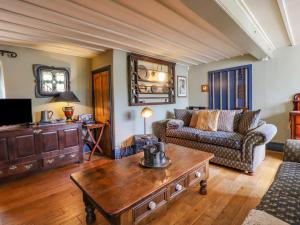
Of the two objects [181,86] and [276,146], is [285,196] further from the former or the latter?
[181,86]

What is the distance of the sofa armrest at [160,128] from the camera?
374cm

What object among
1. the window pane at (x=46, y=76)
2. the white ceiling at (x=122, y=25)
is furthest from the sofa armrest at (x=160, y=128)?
the window pane at (x=46, y=76)

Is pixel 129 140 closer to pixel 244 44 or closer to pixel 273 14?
pixel 244 44

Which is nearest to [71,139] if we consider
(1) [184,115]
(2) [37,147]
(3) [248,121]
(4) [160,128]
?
(2) [37,147]

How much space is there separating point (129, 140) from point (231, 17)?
272cm

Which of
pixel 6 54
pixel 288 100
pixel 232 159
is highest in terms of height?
pixel 6 54

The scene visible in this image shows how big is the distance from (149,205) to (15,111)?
2.64 metres

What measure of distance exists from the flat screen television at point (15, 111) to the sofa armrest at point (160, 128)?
2433mm

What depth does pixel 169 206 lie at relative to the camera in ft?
6.05

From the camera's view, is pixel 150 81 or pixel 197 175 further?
pixel 150 81

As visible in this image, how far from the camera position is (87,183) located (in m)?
1.42

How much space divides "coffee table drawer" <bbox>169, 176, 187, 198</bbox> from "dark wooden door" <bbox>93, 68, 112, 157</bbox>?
2096 mm

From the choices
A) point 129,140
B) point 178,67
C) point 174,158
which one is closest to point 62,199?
point 174,158

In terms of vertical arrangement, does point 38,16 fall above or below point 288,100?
above
